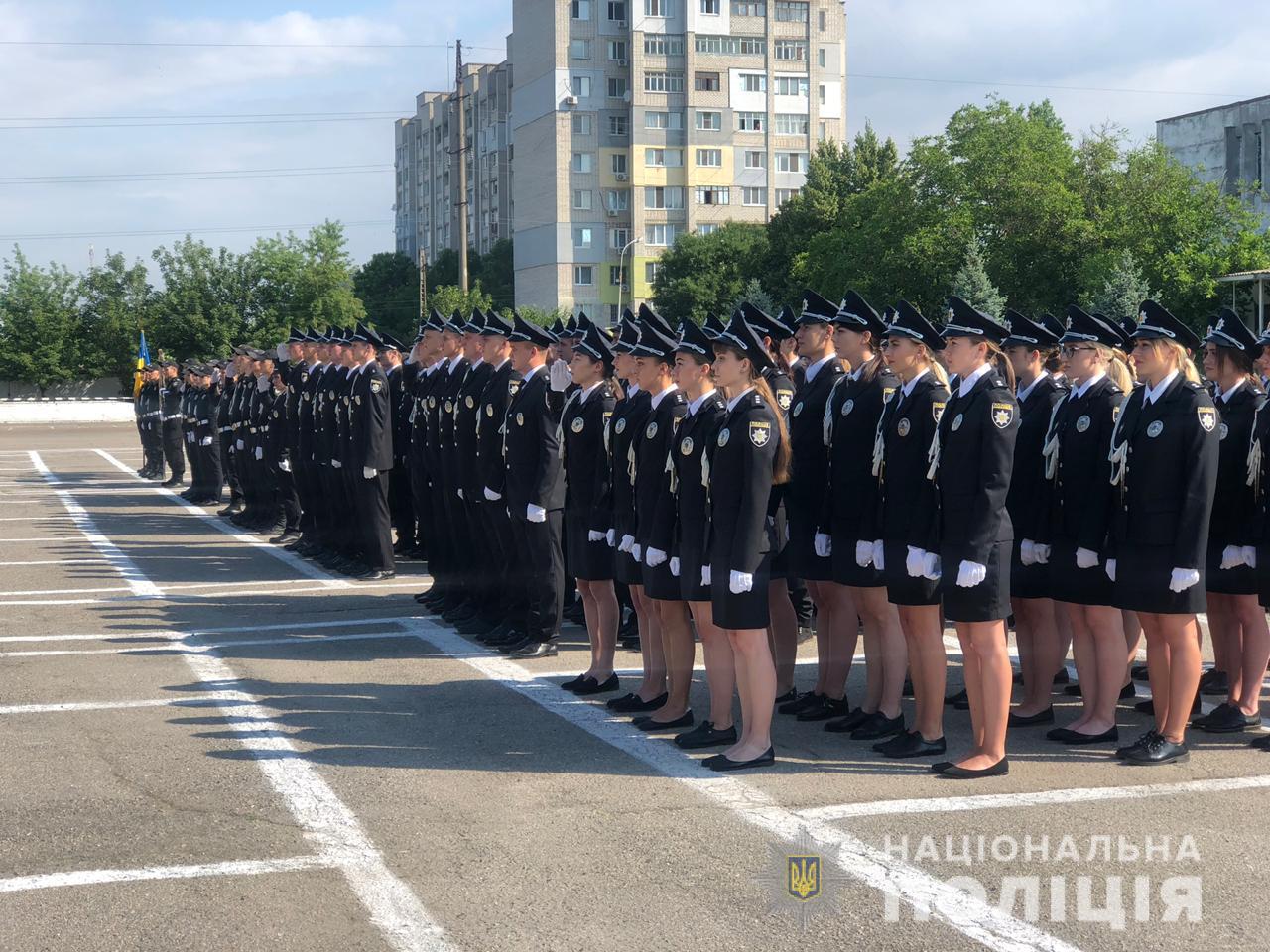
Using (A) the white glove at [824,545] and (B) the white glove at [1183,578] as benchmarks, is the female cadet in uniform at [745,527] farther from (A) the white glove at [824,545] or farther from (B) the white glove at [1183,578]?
(B) the white glove at [1183,578]

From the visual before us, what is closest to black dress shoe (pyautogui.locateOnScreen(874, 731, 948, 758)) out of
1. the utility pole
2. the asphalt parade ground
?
the asphalt parade ground

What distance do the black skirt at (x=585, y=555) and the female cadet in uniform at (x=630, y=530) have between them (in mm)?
237

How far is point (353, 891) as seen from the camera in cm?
525

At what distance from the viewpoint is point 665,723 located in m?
7.72

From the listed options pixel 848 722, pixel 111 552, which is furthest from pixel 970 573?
pixel 111 552

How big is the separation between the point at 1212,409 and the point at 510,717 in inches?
155

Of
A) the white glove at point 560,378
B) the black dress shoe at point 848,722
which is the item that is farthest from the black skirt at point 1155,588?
the white glove at point 560,378

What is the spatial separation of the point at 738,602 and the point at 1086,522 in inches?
75.2

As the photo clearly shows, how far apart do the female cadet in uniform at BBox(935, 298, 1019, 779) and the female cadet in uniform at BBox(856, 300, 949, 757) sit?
0.54 ft

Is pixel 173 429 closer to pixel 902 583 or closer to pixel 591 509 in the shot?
pixel 591 509

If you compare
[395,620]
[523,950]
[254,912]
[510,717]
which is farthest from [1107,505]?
[395,620]

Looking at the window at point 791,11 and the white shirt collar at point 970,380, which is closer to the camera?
the white shirt collar at point 970,380

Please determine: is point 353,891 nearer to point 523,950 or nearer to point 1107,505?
point 523,950

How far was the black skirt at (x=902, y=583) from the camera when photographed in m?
7.00
